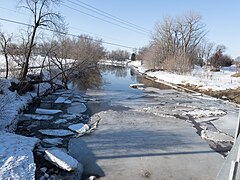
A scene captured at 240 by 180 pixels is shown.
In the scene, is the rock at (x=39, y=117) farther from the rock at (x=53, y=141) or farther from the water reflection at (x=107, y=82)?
the water reflection at (x=107, y=82)

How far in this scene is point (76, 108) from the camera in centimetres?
1265

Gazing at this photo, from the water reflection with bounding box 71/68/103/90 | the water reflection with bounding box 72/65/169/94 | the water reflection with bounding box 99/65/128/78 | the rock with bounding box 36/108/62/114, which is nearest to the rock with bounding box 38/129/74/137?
the rock with bounding box 36/108/62/114

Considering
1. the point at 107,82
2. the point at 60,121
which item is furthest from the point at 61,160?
the point at 107,82

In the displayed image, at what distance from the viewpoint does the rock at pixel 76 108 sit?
11930mm

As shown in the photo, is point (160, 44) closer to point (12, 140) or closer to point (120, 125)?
point (120, 125)

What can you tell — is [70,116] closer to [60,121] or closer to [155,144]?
[60,121]

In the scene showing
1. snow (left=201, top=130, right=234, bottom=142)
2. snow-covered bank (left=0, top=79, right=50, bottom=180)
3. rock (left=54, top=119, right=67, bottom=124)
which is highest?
snow-covered bank (left=0, top=79, right=50, bottom=180)

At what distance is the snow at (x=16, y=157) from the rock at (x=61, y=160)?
468 millimetres

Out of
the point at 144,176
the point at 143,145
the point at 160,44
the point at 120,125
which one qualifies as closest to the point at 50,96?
the point at 120,125

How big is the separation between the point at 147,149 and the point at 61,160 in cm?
261

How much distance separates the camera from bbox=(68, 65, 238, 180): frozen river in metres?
5.64

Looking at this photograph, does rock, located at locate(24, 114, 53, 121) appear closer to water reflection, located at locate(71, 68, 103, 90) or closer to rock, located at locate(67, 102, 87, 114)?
rock, located at locate(67, 102, 87, 114)

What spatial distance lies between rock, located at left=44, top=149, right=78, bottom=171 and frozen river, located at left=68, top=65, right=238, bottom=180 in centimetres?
35

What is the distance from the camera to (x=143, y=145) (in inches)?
285
